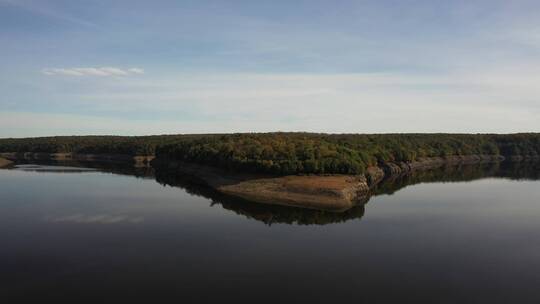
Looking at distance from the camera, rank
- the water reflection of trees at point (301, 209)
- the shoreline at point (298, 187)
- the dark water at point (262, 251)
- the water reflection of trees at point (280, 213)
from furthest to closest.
Answer: the shoreline at point (298, 187) → the water reflection of trees at point (301, 209) → the water reflection of trees at point (280, 213) → the dark water at point (262, 251)

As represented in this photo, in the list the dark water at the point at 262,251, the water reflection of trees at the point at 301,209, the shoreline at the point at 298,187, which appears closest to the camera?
the dark water at the point at 262,251

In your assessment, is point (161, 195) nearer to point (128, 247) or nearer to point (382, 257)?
point (128, 247)

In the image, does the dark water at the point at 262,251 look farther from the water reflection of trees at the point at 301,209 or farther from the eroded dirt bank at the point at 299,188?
the eroded dirt bank at the point at 299,188

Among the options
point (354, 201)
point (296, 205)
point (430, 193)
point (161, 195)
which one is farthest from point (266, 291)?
point (430, 193)

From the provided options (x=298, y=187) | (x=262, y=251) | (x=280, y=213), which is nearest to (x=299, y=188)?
(x=298, y=187)

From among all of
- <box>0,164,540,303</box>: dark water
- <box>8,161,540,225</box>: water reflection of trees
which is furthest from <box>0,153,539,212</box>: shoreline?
<box>0,164,540,303</box>: dark water

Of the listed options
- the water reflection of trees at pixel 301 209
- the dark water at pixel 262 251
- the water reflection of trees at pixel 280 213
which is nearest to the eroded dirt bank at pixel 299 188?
the water reflection of trees at pixel 301 209

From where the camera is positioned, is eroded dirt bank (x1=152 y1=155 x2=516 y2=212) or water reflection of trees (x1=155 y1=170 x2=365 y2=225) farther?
eroded dirt bank (x1=152 y1=155 x2=516 y2=212)

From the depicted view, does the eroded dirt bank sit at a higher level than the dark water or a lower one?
higher

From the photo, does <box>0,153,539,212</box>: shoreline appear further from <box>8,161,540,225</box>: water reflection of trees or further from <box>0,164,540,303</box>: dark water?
<box>0,164,540,303</box>: dark water
